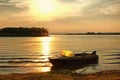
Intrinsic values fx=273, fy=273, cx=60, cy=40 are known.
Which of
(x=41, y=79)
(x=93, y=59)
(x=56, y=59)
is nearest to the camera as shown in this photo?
(x=41, y=79)

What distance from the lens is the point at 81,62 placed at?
4419 cm

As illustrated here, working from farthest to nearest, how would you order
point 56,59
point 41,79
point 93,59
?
point 93,59
point 56,59
point 41,79

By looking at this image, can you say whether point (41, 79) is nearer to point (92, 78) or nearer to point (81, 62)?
point (92, 78)

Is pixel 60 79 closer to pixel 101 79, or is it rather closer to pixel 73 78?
pixel 73 78

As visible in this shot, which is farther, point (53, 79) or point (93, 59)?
point (93, 59)

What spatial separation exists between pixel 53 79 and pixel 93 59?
28701 millimetres

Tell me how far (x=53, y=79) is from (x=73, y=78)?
1780mm

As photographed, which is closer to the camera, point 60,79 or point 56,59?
point 60,79

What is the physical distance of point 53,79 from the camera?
19406 mm

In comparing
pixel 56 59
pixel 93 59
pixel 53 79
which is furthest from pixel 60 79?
pixel 93 59

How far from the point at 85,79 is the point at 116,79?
220cm

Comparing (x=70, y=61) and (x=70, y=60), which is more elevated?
(x=70, y=60)

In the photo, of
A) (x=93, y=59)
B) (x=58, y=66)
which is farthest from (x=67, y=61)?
(x=93, y=59)

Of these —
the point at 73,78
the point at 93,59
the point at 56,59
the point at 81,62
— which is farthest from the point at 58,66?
the point at 73,78
